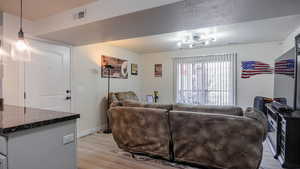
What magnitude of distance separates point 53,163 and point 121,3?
173 cm

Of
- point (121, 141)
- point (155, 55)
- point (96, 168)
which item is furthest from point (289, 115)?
point (155, 55)

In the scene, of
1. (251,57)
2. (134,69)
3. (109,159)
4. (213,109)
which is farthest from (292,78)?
(134,69)

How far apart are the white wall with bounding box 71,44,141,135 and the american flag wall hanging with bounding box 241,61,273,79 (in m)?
3.62

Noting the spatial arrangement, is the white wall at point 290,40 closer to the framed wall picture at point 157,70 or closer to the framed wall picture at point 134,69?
the framed wall picture at point 157,70

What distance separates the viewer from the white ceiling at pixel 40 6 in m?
2.23

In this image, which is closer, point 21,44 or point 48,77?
point 21,44

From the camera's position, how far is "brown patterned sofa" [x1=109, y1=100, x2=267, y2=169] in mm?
2081

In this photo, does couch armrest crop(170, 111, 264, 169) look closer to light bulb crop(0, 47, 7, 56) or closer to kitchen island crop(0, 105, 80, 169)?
A: kitchen island crop(0, 105, 80, 169)

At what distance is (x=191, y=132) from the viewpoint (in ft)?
7.76

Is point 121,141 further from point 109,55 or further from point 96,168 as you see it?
point 109,55

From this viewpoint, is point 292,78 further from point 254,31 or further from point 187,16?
point 187,16

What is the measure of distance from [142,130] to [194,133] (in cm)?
81

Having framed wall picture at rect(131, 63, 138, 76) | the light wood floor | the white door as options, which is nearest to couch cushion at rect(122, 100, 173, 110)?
the light wood floor

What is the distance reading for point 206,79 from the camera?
5199 millimetres
